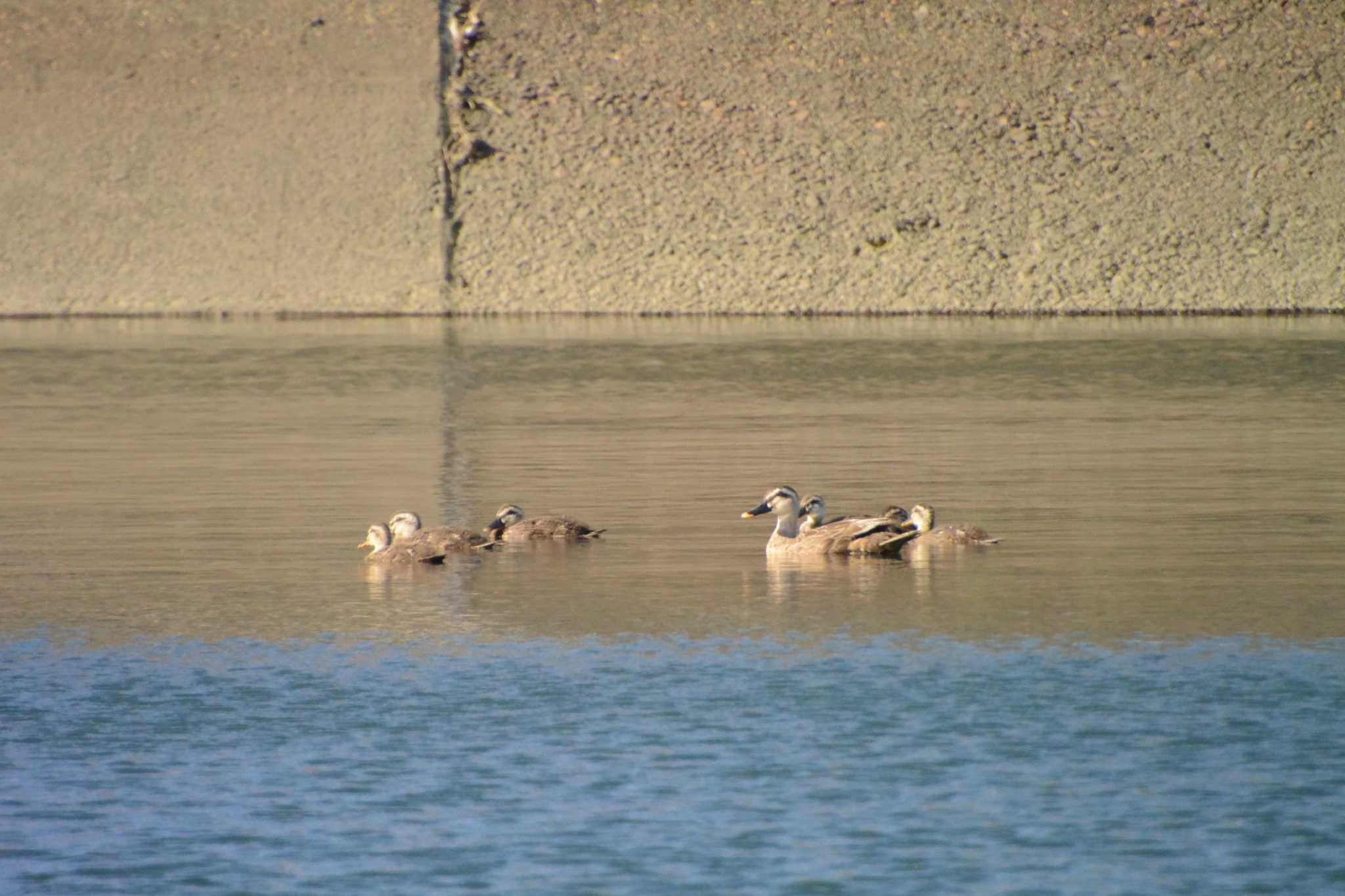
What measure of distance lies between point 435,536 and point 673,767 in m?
7.81

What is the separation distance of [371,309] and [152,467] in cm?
4414

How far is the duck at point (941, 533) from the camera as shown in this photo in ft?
63.7

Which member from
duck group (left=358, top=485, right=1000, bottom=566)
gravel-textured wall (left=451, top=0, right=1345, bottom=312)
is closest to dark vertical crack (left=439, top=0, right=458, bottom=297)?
gravel-textured wall (left=451, top=0, right=1345, bottom=312)

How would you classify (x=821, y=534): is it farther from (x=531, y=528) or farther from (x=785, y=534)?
(x=531, y=528)

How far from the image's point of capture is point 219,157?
79.1 metres

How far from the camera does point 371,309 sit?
234 ft

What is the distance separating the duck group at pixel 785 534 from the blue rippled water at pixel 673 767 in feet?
13.1

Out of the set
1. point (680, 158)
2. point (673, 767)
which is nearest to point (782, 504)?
point (673, 767)

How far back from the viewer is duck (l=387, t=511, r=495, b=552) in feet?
62.7

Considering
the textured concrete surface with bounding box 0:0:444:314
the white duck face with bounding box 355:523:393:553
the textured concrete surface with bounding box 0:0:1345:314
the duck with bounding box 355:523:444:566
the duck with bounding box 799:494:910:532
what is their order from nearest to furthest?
the duck with bounding box 355:523:444:566
the white duck face with bounding box 355:523:393:553
the duck with bounding box 799:494:910:532
the textured concrete surface with bounding box 0:0:1345:314
the textured concrete surface with bounding box 0:0:444:314

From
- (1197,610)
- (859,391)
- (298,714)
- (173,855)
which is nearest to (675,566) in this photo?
(1197,610)

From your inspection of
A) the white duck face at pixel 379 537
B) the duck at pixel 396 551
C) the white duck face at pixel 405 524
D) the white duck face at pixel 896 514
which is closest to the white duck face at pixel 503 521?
the white duck face at pixel 405 524

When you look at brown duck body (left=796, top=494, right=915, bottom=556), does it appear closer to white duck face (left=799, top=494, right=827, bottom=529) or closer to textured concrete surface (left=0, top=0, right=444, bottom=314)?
white duck face (left=799, top=494, right=827, bottom=529)

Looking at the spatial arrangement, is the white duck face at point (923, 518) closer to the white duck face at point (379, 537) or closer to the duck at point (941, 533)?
the duck at point (941, 533)
